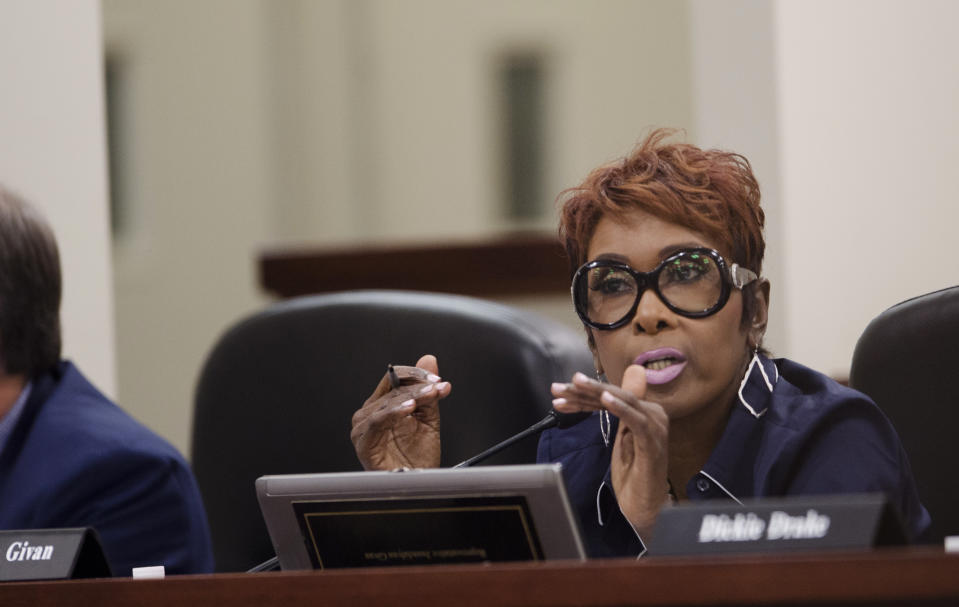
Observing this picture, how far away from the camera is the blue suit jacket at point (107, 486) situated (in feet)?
5.66

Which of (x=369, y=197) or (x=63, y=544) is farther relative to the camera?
(x=369, y=197)

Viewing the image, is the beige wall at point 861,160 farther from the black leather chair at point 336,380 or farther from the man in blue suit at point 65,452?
the man in blue suit at point 65,452

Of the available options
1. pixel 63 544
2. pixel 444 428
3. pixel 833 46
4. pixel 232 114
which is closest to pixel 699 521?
pixel 63 544

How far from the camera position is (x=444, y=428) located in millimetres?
1832

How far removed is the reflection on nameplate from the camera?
3.33 feet

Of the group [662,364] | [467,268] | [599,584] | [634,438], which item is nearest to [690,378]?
[662,364]

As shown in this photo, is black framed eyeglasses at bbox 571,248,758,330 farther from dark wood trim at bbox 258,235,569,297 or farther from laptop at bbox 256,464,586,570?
dark wood trim at bbox 258,235,569,297

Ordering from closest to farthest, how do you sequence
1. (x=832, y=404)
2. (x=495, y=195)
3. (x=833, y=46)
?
(x=832, y=404) < (x=833, y=46) < (x=495, y=195)

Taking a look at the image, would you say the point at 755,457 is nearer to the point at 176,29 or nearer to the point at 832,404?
the point at 832,404

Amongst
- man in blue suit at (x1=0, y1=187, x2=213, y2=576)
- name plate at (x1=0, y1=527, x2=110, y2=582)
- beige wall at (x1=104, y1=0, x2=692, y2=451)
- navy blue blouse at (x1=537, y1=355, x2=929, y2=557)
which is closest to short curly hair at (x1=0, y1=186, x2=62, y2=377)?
man in blue suit at (x1=0, y1=187, x2=213, y2=576)

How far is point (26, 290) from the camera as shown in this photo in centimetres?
191

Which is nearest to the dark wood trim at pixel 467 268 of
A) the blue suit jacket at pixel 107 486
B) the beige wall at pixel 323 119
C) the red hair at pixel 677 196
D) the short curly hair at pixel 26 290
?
the short curly hair at pixel 26 290

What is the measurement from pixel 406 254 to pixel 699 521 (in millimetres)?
2680

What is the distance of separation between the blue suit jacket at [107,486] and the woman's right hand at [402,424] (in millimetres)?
573
